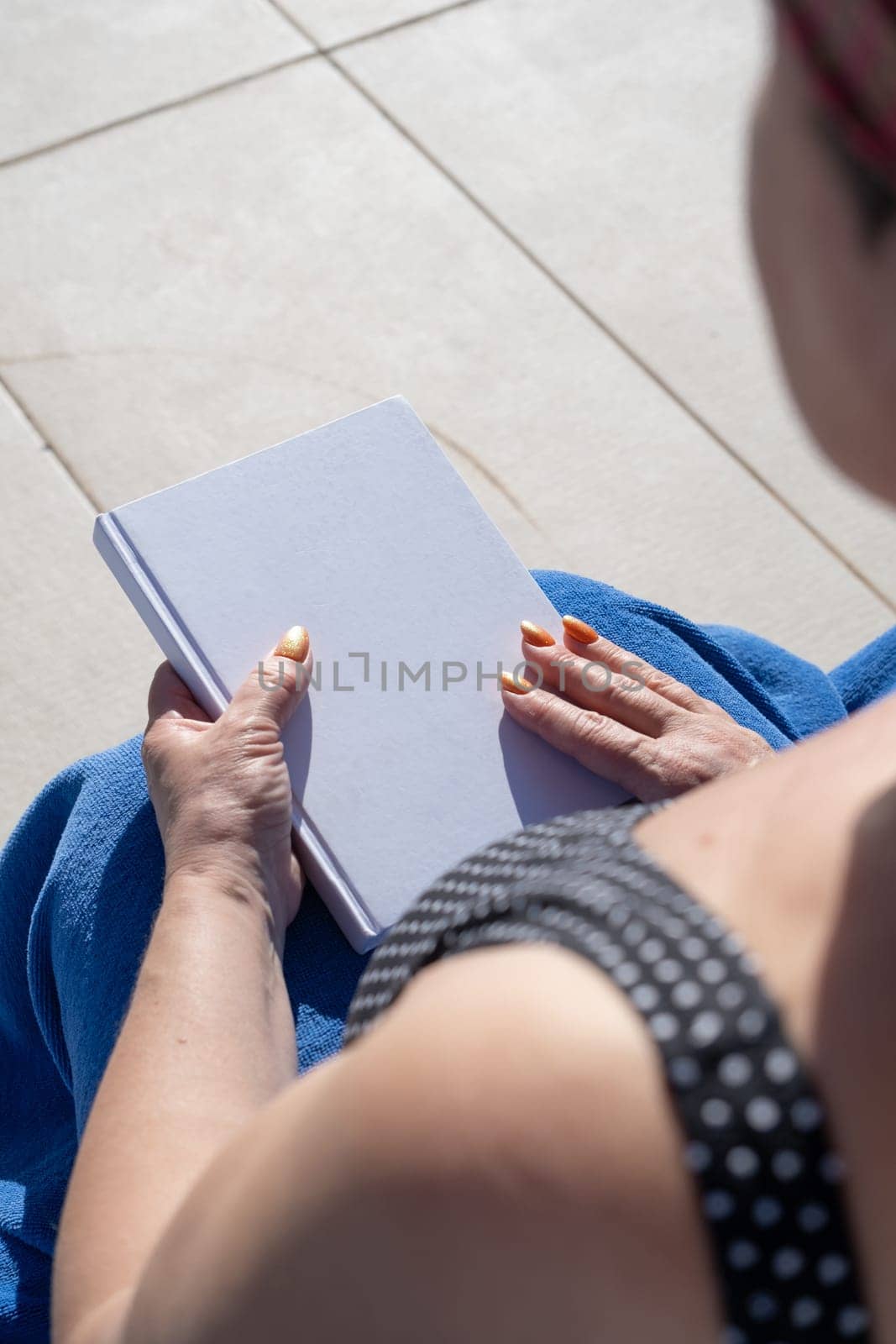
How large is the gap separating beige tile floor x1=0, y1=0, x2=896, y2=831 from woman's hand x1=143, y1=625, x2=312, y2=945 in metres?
0.77

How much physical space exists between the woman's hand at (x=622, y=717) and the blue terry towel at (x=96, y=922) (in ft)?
0.40

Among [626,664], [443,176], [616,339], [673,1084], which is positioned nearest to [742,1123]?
[673,1084]

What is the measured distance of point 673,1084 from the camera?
49 cm

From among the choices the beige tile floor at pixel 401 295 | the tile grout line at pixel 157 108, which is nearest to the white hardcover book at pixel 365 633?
the beige tile floor at pixel 401 295

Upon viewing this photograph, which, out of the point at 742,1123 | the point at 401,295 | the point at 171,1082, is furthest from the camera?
the point at 401,295

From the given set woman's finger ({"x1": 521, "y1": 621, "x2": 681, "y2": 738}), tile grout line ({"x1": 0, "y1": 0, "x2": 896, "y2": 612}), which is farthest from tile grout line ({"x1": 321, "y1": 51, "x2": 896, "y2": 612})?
woman's finger ({"x1": 521, "y1": 621, "x2": 681, "y2": 738})

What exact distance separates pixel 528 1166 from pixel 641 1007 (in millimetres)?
74

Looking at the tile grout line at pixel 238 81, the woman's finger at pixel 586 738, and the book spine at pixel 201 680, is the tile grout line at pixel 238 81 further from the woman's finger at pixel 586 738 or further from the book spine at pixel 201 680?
the woman's finger at pixel 586 738

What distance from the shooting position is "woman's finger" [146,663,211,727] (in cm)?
108

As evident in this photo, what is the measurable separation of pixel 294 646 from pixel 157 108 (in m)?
1.82

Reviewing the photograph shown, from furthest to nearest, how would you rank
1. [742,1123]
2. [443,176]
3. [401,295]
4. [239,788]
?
[443,176], [401,295], [239,788], [742,1123]

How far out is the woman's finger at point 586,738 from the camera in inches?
42.3

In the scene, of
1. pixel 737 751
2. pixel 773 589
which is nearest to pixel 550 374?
pixel 773 589

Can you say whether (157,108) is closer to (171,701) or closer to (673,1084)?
(171,701)
